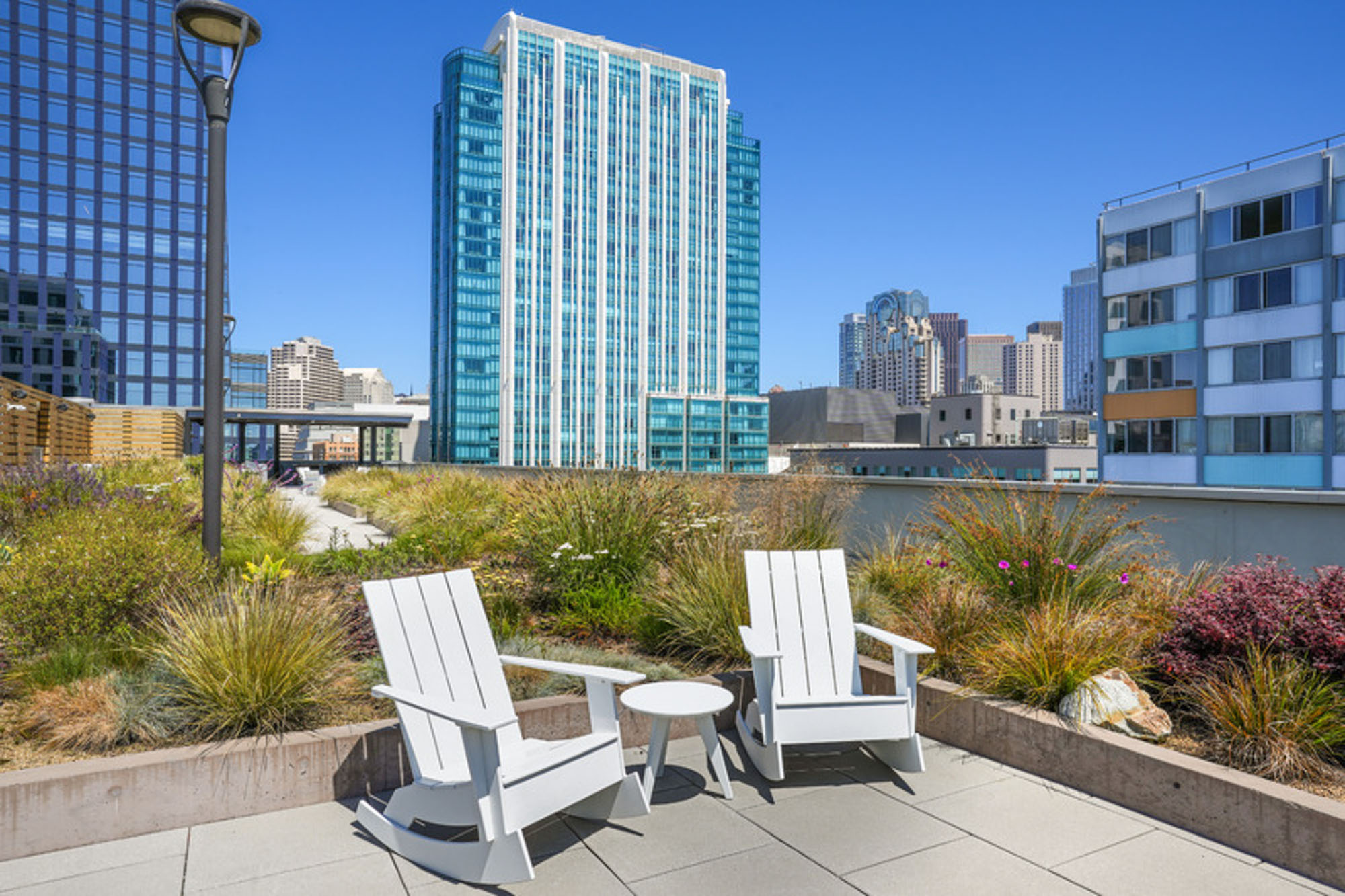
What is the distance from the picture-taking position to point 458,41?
102 m

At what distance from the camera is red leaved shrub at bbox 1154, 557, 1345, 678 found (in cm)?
357

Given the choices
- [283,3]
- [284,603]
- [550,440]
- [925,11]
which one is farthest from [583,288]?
[284,603]

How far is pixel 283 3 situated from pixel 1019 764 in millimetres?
23833

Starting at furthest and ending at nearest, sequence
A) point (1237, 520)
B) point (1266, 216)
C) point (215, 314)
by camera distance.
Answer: point (1266, 216) → point (1237, 520) → point (215, 314)

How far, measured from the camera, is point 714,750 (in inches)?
145

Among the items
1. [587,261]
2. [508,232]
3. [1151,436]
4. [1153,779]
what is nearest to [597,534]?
[1153,779]

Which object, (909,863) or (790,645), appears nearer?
(909,863)

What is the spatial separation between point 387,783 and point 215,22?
4.45m

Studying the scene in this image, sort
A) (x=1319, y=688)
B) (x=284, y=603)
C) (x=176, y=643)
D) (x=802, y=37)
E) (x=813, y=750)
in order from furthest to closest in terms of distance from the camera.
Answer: (x=802, y=37) < (x=813, y=750) < (x=284, y=603) < (x=176, y=643) < (x=1319, y=688)

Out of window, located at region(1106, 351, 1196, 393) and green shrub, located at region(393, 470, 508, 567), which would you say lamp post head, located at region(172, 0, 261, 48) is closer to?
green shrub, located at region(393, 470, 508, 567)

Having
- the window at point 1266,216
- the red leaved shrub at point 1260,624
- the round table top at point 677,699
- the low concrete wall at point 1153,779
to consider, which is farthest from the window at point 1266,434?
the round table top at point 677,699

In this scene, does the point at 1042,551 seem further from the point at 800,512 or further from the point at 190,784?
the point at 190,784

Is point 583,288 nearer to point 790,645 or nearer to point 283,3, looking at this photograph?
point 283,3

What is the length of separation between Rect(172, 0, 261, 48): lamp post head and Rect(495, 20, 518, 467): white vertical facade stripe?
95.6m
